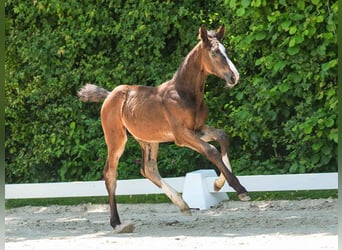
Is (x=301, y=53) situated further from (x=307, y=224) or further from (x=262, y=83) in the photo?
(x=307, y=224)

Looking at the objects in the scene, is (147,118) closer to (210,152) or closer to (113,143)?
(113,143)

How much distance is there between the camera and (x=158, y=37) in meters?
8.48

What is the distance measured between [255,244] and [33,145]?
17.2 ft

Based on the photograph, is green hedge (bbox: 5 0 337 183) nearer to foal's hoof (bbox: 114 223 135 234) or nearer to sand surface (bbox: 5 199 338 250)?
sand surface (bbox: 5 199 338 250)

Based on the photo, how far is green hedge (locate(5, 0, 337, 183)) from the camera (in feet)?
25.3

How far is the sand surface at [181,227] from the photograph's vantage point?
179 inches

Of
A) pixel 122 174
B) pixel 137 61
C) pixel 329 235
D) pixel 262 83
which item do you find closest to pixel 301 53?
pixel 262 83

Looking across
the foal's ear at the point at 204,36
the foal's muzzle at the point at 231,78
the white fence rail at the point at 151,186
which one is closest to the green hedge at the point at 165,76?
the white fence rail at the point at 151,186

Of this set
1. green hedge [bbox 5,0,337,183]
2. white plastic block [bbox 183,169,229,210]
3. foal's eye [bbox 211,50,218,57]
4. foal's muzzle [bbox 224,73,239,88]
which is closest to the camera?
foal's muzzle [bbox 224,73,239,88]

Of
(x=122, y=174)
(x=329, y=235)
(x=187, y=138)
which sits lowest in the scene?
(x=122, y=174)

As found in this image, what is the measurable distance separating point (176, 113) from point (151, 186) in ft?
7.82

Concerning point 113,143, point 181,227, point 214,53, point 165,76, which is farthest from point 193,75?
point 165,76

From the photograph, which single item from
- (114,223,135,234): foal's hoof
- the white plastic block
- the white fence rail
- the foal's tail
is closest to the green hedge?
the white fence rail

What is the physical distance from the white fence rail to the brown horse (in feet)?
5.65
